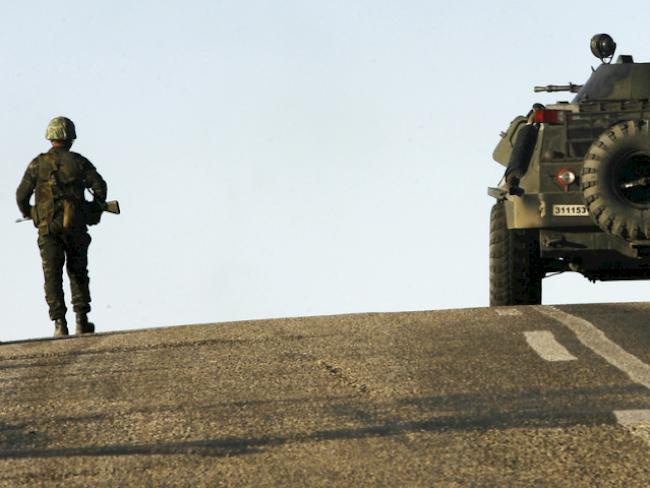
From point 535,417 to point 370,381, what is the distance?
1.67 meters

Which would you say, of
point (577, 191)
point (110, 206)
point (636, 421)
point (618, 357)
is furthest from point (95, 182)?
point (636, 421)

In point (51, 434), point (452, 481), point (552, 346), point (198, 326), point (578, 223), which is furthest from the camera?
point (578, 223)

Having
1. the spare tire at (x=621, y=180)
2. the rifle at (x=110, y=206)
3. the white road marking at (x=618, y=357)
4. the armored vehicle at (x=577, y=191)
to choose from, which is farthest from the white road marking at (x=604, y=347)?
the rifle at (x=110, y=206)

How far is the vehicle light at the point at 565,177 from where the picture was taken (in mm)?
15164

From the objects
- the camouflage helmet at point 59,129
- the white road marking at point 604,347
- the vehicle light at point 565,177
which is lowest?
the white road marking at point 604,347

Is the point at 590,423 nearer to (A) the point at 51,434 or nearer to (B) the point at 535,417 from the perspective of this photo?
(B) the point at 535,417

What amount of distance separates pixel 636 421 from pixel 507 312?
569 centimetres

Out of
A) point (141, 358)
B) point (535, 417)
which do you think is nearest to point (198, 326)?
point (141, 358)

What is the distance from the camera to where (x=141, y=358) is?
435 inches

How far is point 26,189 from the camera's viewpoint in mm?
15305

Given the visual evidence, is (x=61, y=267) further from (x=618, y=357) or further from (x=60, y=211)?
(x=618, y=357)

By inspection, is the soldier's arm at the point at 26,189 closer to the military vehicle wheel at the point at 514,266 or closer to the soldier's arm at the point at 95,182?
the soldier's arm at the point at 95,182

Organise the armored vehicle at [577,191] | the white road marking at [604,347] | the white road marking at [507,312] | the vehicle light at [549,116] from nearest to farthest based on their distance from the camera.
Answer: the white road marking at [604,347] < the white road marking at [507,312] < the armored vehicle at [577,191] < the vehicle light at [549,116]

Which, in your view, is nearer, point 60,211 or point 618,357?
point 618,357
